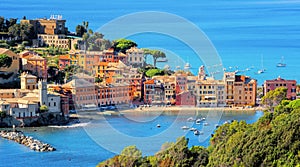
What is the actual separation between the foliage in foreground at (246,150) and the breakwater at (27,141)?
430 cm

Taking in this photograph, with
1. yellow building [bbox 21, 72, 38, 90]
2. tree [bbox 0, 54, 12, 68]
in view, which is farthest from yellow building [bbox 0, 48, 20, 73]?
yellow building [bbox 21, 72, 38, 90]

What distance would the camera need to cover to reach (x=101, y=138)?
1828cm

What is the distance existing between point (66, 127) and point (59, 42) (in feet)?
25.3

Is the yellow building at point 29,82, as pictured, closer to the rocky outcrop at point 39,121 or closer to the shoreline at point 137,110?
the shoreline at point 137,110

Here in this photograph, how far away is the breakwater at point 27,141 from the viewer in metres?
19.0

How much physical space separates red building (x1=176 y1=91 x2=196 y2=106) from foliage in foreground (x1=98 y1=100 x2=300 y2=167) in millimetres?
9475

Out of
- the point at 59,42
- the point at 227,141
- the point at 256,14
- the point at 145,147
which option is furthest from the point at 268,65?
the point at 256,14

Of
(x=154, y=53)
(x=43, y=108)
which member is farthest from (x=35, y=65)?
(x=154, y=53)

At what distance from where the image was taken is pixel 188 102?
25016mm

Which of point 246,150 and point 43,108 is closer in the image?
point 246,150

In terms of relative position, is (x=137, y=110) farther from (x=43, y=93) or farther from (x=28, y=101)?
(x=28, y=101)

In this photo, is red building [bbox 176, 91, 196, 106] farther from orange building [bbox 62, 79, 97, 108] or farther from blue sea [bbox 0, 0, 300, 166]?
orange building [bbox 62, 79, 97, 108]

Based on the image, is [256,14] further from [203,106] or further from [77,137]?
[77,137]

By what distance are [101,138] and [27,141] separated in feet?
6.56
